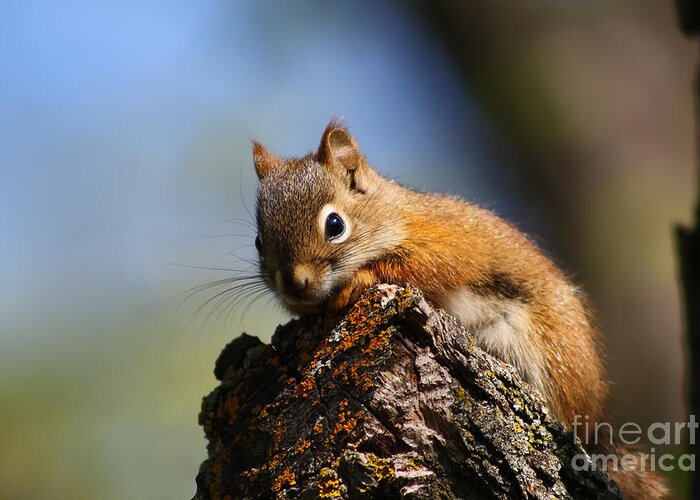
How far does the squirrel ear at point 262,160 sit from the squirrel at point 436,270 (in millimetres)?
309

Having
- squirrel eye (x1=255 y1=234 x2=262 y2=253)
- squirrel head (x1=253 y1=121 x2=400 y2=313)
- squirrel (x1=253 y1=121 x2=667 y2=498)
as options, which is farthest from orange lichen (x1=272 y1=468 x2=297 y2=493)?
squirrel eye (x1=255 y1=234 x2=262 y2=253)

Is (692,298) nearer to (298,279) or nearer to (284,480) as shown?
(284,480)

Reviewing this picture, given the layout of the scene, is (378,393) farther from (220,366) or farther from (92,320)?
(92,320)

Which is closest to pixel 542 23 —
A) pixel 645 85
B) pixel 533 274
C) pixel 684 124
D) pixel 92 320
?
pixel 645 85

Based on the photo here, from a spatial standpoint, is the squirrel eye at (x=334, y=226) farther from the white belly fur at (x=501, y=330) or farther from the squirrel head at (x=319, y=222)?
the white belly fur at (x=501, y=330)

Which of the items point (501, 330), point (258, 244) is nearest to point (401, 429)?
point (501, 330)

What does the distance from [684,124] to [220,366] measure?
8.03 metres

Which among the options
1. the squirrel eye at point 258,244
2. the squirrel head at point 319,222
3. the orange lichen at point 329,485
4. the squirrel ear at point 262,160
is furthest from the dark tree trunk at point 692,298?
the squirrel ear at point 262,160

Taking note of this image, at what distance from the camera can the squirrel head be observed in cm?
473

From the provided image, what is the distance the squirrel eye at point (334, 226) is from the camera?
5.00 m

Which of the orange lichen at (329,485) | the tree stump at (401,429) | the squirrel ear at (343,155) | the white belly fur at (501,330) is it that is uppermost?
the squirrel ear at (343,155)

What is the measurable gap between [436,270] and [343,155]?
126 cm

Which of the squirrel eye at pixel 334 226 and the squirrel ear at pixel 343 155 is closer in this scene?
the squirrel eye at pixel 334 226

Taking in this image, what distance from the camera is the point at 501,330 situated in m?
4.80
